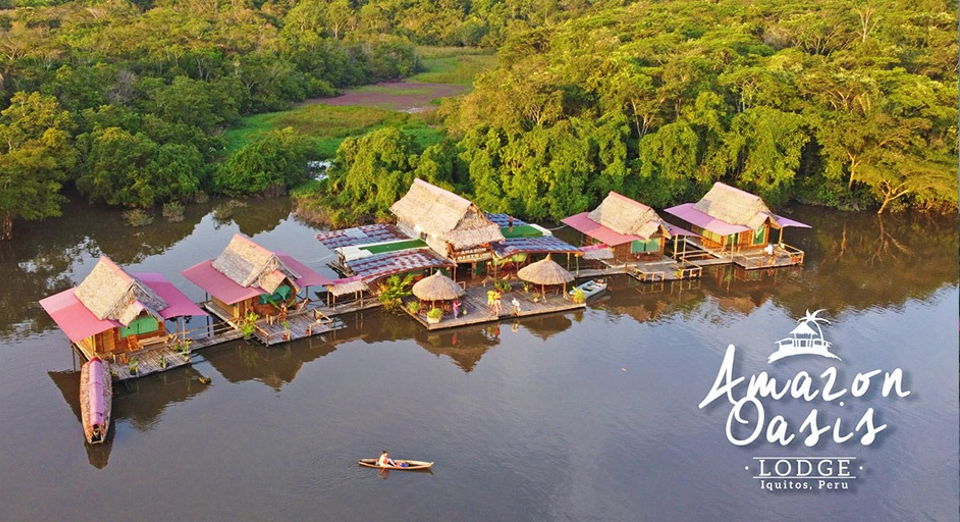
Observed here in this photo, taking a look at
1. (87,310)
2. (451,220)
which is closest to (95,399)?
(87,310)

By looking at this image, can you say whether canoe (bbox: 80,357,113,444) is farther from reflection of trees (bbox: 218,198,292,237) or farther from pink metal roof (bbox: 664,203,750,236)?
pink metal roof (bbox: 664,203,750,236)

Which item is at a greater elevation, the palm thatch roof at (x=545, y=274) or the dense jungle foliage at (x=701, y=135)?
the dense jungle foliage at (x=701, y=135)

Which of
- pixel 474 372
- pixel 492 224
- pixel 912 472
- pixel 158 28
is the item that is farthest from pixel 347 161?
pixel 158 28

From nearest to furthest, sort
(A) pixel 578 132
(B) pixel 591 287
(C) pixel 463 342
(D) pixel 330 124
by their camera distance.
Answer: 1. (C) pixel 463 342
2. (B) pixel 591 287
3. (A) pixel 578 132
4. (D) pixel 330 124

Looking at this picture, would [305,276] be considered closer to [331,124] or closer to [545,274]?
[545,274]

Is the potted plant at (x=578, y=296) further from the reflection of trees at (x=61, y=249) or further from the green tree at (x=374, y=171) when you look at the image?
the reflection of trees at (x=61, y=249)

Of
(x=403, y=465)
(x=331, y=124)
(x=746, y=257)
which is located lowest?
(x=746, y=257)

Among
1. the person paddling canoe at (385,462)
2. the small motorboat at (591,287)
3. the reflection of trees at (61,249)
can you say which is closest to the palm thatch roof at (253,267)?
the reflection of trees at (61,249)
